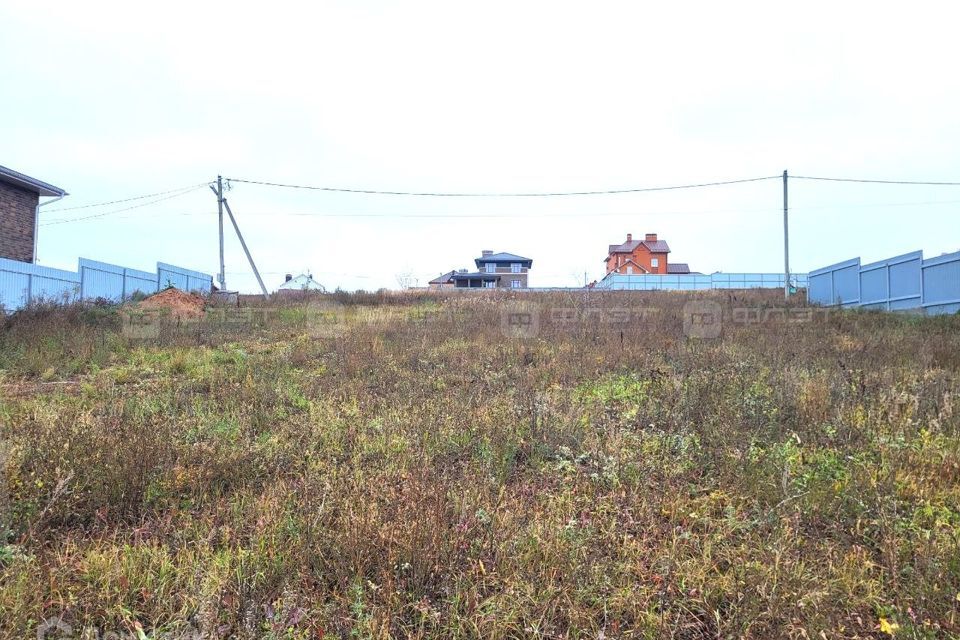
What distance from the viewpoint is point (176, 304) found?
14523mm

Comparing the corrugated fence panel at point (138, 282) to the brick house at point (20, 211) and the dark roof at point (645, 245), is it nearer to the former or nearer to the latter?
the brick house at point (20, 211)

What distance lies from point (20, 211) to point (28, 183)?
3.90 feet

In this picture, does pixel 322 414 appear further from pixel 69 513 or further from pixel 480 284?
pixel 480 284

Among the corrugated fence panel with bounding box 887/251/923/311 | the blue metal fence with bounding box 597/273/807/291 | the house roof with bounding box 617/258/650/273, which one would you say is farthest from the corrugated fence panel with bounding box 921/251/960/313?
the house roof with bounding box 617/258/650/273

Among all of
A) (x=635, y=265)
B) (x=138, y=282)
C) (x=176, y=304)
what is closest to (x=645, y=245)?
(x=635, y=265)

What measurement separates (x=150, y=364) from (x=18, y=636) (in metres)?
6.43

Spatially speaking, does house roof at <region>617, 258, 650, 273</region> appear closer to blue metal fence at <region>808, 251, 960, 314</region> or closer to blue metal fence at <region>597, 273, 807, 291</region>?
blue metal fence at <region>597, 273, 807, 291</region>

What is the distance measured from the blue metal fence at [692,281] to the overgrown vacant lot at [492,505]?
28.6m

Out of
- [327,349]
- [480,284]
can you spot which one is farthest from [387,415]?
[480,284]

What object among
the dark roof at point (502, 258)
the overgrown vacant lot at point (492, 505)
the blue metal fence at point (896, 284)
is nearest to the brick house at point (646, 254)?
the dark roof at point (502, 258)

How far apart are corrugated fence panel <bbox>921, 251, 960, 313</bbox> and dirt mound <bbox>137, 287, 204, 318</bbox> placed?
2058 centimetres

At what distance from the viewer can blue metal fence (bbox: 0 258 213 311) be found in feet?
43.0

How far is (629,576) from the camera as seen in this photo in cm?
233

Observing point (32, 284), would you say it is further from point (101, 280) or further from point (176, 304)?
point (176, 304)
